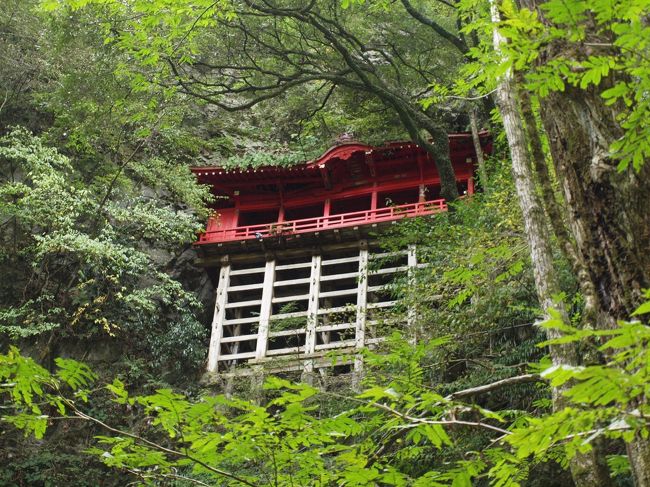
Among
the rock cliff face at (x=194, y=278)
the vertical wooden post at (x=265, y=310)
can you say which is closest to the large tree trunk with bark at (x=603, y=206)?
the vertical wooden post at (x=265, y=310)

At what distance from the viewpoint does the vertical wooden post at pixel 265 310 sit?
13867mm

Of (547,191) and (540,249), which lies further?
(540,249)

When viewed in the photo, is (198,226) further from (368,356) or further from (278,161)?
(368,356)

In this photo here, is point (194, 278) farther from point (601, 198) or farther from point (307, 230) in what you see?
point (601, 198)

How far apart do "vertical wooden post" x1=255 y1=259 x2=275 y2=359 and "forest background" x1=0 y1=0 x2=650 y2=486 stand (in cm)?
126

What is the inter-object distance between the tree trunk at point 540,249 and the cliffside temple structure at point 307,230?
899 centimetres

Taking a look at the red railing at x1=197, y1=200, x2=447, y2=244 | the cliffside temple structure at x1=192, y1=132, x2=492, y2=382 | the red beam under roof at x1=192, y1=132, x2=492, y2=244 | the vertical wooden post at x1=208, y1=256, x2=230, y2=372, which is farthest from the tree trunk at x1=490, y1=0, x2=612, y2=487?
the vertical wooden post at x1=208, y1=256, x2=230, y2=372

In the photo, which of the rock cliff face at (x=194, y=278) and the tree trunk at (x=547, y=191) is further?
the rock cliff face at (x=194, y=278)

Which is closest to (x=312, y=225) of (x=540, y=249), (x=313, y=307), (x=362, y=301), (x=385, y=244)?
(x=313, y=307)

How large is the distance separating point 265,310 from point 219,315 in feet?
3.42

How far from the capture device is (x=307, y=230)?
15438mm

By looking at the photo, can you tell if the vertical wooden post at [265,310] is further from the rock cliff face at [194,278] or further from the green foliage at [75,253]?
the rock cliff face at [194,278]

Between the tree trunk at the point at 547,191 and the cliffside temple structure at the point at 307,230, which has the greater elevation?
the cliffside temple structure at the point at 307,230

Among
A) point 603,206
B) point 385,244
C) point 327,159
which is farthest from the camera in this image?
point 327,159
